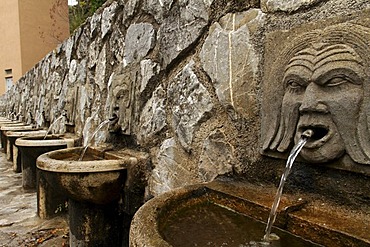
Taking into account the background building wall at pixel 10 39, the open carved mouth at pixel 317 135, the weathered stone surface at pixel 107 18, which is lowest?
the open carved mouth at pixel 317 135

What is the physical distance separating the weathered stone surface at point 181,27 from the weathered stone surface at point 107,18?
37.3 inches

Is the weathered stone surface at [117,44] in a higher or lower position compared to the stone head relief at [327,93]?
higher

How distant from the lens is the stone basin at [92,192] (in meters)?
1.77

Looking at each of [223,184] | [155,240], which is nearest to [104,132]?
[223,184]

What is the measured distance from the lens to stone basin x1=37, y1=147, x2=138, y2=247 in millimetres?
1767

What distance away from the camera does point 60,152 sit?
246 cm

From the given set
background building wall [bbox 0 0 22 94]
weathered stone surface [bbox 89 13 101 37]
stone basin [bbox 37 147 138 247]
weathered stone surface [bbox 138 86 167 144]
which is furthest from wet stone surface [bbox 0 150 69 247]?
background building wall [bbox 0 0 22 94]

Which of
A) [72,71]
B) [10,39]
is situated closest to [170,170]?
[72,71]

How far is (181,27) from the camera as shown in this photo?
5.74 ft

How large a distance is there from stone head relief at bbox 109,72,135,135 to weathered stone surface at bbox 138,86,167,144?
18cm

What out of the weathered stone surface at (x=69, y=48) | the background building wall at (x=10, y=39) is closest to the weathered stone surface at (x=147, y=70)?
the weathered stone surface at (x=69, y=48)

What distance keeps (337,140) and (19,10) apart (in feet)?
48.7

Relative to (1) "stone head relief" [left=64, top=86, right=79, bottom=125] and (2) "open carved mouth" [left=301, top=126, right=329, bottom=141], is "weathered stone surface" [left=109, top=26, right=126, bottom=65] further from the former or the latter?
(2) "open carved mouth" [left=301, top=126, right=329, bottom=141]

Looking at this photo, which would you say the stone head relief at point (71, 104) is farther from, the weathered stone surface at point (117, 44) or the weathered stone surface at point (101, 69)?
the weathered stone surface at point (117, 44)
